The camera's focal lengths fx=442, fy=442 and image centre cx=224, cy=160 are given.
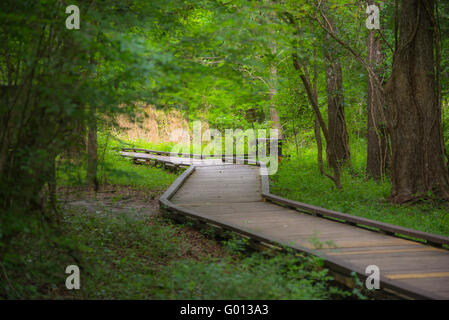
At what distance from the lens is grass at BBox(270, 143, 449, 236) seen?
26.1 ft

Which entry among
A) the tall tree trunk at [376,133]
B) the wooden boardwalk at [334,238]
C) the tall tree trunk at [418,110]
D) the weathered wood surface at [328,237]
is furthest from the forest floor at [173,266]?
the tall tree trunk at [376,133]

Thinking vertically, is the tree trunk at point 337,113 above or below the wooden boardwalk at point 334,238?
above

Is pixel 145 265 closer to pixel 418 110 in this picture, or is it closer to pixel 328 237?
pixel 328 237

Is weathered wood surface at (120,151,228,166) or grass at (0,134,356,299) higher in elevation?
weathered wood surface at (120,151,228,166)

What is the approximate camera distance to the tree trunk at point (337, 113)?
14.5 meters

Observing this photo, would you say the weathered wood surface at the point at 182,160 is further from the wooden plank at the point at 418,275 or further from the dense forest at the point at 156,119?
the wooden plank at the point at 418,275

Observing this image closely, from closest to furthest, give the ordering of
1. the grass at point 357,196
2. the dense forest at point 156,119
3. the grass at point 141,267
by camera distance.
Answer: the dense forest at point 156,119 < the grass at point 141,267 < the grass at point 357,196

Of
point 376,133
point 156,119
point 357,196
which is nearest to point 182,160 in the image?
point 376,133

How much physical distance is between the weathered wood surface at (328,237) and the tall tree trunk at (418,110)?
273cm

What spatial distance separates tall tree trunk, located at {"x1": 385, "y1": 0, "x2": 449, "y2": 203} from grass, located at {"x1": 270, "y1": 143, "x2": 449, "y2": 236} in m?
0.54

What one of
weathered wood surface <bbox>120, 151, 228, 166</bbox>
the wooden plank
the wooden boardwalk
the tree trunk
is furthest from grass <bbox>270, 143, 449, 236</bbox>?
weathered wood surface <bbox>120, 151, 228, 166</bbox>

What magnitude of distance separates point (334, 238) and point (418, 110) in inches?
175

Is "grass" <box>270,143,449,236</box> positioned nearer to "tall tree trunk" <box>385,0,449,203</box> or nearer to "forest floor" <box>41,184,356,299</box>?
"tall tree trunk" <box>385,0,449,203</box>

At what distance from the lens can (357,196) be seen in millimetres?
10586
